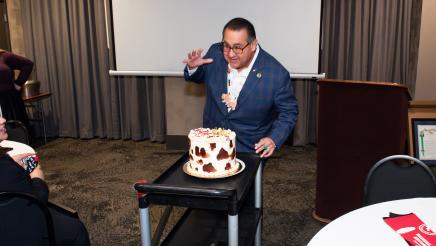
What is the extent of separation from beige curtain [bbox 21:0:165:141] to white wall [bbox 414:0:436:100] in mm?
2948

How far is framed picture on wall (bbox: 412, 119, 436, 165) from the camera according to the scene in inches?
118

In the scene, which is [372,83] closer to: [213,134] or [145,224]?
[213,134]

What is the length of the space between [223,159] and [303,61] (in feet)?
8.29

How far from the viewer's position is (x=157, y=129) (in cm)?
505

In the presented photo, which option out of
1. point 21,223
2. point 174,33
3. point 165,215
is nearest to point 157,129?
point 174,33

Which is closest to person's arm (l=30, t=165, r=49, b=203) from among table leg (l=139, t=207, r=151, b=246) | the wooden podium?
table leg (l=139, t=207, r=151, b=246)

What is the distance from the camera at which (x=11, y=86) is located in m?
4.31

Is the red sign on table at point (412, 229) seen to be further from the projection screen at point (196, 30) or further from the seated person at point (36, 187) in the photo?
the projection screen at point (196, 30)

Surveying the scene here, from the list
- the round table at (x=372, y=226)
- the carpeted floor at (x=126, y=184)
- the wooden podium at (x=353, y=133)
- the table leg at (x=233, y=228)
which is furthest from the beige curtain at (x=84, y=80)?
the round table at (x=372, y=226)

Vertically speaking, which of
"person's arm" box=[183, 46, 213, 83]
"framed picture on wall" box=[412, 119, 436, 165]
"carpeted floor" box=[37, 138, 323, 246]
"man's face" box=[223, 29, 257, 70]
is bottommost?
"carpeted floor" box=[37, 138, 323, 246]

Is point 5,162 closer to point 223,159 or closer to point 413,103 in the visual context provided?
point 223,159

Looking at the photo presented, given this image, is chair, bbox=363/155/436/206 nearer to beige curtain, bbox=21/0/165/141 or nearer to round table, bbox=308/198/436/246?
round table, bbox=308/198/436/246

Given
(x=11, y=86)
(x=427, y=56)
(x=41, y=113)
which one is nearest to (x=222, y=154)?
(x=11, y=86)

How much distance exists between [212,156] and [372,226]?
0.62 meters
